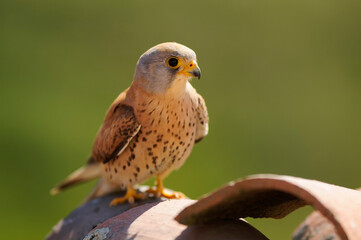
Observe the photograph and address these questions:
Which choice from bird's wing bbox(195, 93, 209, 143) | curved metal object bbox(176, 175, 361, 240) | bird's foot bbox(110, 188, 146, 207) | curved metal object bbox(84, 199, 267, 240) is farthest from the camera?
bird's wing bbox(195, 93, 209, 143)

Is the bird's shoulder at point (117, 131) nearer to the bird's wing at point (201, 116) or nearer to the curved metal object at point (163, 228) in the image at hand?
the bird's wing at point (201, 116)

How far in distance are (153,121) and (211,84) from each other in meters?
5.59

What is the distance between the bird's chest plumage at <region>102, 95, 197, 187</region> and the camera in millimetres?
2795

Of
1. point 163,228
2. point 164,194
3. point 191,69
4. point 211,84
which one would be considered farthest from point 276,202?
point 211,84

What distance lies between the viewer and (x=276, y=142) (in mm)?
7430

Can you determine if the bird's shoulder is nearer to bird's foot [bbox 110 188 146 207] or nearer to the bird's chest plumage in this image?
the bird's chest plumage

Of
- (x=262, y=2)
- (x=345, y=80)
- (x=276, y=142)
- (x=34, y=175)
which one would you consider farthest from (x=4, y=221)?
(x=262, y=2)

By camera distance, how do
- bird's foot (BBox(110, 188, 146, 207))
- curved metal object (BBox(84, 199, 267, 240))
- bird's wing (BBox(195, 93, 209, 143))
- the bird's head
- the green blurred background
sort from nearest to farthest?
curved metal object (BBox(84, 199, 267, 240)) → the bird's head → bird's foot (BBox(110, 188, 146, 207)) → bird's wing (BBox(195, 93, 209, 143)) → the green blurred background

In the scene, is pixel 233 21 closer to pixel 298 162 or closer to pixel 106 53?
pixel 106 53

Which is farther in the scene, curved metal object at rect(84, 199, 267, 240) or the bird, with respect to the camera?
the bird

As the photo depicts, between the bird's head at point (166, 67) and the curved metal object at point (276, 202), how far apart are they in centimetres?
106

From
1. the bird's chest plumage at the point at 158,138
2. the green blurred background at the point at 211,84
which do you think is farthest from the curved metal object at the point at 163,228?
the green blurred background at the point at 211,84

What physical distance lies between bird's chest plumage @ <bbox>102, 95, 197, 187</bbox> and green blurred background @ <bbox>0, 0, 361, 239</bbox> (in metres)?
3.25

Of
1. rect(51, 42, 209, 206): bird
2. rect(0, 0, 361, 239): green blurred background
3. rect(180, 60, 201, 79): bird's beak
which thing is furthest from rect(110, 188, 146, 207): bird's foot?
rect(0, 0, 361, 239): green blurred background
